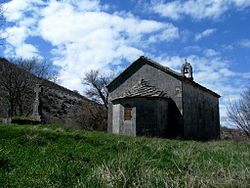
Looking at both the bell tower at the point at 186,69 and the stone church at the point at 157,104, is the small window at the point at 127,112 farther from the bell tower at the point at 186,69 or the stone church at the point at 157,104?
the bell tower at the point at 186,69

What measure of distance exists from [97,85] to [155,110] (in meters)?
17.5

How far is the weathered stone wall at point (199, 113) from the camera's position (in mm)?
16188

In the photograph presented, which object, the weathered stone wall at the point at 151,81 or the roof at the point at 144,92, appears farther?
the weathered stone wall at the point at 151,81

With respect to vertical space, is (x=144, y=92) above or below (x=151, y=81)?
below

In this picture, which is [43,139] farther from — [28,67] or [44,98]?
[28,67]

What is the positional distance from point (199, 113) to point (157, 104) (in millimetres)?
5526

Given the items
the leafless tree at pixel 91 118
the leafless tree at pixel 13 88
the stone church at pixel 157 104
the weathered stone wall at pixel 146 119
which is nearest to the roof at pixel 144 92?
the stone church at pixel 157 104

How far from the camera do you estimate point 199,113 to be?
1845 cm

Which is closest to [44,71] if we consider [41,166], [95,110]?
[95,110]

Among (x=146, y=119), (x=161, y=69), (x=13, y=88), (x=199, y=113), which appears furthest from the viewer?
(x=13, y=88)

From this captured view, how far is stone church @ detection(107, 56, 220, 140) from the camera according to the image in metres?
14.5

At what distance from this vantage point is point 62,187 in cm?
258

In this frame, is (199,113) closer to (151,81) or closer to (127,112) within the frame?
(151,81)

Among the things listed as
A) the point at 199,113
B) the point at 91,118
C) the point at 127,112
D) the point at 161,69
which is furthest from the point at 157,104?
the point at 91,118
